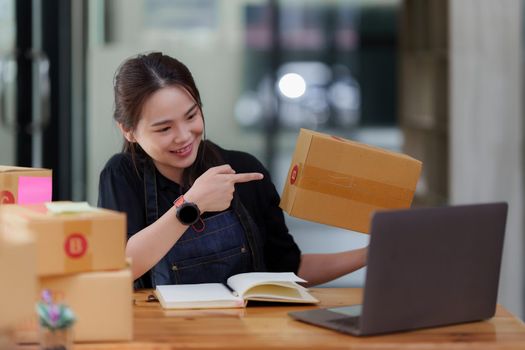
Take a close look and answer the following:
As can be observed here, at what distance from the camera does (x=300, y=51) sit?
5.77m

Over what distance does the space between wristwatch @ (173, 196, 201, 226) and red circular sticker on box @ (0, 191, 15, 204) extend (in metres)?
0.38

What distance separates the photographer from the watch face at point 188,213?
2273 millimetres

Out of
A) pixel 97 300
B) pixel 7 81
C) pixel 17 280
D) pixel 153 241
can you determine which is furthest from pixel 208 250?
pixel 7 81

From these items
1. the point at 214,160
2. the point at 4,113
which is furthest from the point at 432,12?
the point at 214,160

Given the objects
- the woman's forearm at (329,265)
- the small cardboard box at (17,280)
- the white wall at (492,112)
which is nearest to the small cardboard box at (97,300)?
the small cardboard box at (17,280)

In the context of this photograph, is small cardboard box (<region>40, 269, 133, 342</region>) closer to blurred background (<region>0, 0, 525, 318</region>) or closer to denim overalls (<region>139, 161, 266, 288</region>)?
denim overalls (<region>139, 161, 266, 288</region>)

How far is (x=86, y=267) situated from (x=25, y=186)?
0.42m

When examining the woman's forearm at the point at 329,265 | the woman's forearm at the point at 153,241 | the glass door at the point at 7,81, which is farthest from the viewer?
the glass door at the point at 7,81

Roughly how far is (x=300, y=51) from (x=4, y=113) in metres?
1.86

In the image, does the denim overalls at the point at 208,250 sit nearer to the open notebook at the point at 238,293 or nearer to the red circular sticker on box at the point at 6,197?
the open notebook at the point at 238,293

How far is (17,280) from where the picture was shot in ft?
5.34

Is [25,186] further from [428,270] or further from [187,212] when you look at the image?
[428,270]

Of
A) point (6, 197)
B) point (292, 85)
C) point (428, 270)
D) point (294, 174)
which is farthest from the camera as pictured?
point (292, 85)

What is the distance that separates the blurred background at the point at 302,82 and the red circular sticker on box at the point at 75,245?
2.97 metres
